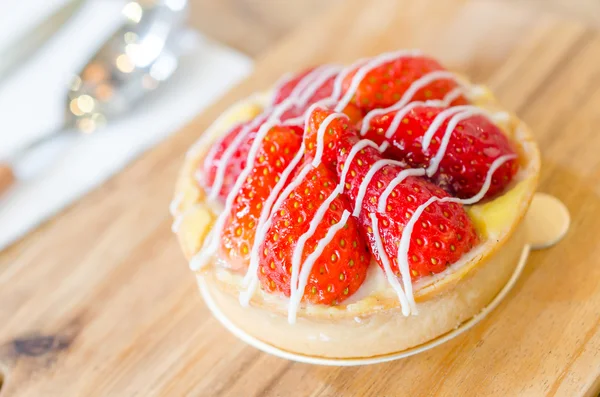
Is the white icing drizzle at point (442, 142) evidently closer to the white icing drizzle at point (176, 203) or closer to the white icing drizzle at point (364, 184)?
the white icing drizzle at point (364, 184)

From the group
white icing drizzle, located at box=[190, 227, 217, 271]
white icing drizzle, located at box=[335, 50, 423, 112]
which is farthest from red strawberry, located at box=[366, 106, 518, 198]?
white icing drizzle, located at box=[190, 227, 217, 271]

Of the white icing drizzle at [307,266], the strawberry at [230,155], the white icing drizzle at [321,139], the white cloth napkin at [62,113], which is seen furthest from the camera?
the white cloth napkin at [62,113]

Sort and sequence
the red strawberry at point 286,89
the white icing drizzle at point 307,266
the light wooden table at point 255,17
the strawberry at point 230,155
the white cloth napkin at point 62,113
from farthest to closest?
the light wooden table at point 255,17, the white cloth napkin at point 62,113, the red strawberry at point 286,89, the strawberry at point 230,155, the white icing drizzle at point 307,266

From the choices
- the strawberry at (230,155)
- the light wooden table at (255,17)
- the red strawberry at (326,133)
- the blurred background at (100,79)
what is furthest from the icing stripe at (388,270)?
the light wooden table at (255,17)

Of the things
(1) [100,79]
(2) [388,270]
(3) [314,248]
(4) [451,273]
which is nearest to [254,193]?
(3) [314,248]

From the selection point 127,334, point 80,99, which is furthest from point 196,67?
point 127,334

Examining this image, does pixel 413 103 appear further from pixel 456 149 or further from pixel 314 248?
pixel 314 248
